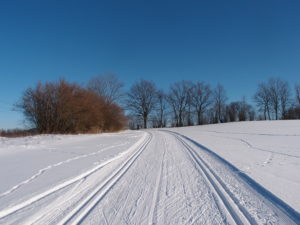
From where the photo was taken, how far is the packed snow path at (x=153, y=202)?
233cm

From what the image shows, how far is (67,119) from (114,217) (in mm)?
18661

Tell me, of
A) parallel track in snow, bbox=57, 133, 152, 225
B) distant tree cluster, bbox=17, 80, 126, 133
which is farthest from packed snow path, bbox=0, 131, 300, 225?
distant tree cluster, bbox=17, 80, 126, 133

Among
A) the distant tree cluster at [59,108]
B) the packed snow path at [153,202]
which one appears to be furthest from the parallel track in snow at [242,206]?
the distant tree cluster at [59,108]

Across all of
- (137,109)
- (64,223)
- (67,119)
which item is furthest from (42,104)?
(137,109)

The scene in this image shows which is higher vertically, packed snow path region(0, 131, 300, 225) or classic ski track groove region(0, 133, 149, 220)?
classic ski track groove region(0, 133, 149, 220)

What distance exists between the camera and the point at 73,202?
2.87m

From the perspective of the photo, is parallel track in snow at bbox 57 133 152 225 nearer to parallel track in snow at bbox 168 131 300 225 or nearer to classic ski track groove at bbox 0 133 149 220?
classic ski track groove at bbox 0 133 149 220

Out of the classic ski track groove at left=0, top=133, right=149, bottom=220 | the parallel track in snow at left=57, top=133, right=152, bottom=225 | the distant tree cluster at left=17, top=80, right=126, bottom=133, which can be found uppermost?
the distant tree cluster at left=17, top=80, right=126, bottom=133

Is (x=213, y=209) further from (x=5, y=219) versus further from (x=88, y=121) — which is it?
(x=88, y=121)

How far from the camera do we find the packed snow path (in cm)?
233

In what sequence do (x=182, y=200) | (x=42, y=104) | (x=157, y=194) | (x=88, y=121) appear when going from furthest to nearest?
(x=88, y=121)
(x=42, y=104)
(x=157, y=194)
(x=182, y=200)

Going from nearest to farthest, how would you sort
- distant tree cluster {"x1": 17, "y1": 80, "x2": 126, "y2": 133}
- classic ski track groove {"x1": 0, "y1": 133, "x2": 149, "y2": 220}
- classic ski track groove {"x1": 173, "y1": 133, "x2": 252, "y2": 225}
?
classic ski track groove {"x1": 173, "y1": 133, "x2": 252, "y2": 225} < classic ski track groove {"x1": 0, "y1": 133, "x2": 149, "y2": 220} < distant tree cluster {"x1": 17, "y1": 80, "x2": 126, "y2": 133}

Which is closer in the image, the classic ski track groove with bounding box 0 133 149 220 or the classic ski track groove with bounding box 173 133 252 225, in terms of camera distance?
the classic ski track groove with bounding box 173 133 252 225

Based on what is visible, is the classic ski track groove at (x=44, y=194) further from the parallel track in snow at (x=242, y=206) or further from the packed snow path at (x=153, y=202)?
the parallel track in snow at (x=242, y=206)
